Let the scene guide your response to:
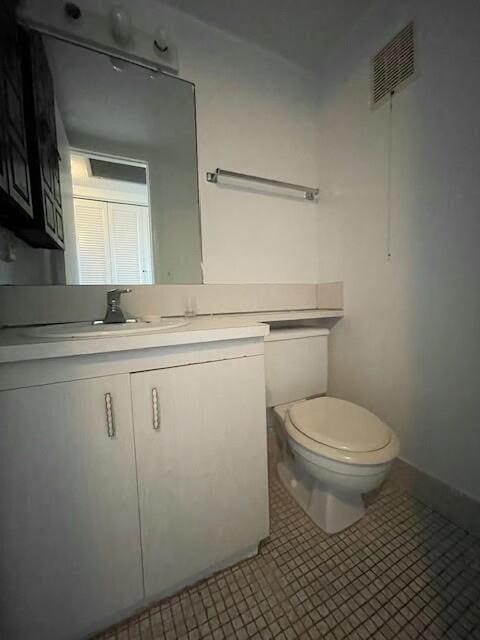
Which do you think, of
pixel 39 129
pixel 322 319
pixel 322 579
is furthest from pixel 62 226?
pixel 322 579

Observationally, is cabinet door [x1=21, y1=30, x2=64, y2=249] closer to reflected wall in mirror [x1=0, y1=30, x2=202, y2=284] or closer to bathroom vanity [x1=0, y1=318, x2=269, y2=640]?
reflected wall in mirror [x1=0, y1=30, x2=202, y2=284]

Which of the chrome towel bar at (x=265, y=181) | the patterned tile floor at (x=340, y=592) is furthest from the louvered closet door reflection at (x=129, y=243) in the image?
the patterned tile floor at (x=340, y=592)

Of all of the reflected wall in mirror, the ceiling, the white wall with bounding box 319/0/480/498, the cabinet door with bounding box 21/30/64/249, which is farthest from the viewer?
the ceiling

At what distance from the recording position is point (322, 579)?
82cm

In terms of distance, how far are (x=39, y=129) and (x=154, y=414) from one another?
995 millimetres

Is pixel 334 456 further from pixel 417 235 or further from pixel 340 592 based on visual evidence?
pixel 417 235

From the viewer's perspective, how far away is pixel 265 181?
135 cm

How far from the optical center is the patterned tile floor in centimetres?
69

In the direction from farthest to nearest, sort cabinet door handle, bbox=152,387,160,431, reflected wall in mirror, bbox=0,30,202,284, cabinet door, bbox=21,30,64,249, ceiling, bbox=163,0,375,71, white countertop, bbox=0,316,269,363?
1. ceiling, bbox=163,0,375,71
2. reflected wall in mirror, bbox=0,30,202,284
3. cabinet door, bbox=21,30,64,249
4. cabinet door handle, bbox=152,387,160,431
5. white countertop, bbox=0,316,269,363

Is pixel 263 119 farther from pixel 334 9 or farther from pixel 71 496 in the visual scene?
pixel 71 496

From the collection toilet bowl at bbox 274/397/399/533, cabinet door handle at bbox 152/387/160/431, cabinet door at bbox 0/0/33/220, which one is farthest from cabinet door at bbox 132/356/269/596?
cabinet door at bbox 0/0/33/220

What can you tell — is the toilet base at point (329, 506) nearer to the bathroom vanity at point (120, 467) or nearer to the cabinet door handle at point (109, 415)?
the bathroom vanity at point (120, 467)

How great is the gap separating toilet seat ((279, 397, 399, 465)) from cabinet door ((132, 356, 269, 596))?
0.21 m

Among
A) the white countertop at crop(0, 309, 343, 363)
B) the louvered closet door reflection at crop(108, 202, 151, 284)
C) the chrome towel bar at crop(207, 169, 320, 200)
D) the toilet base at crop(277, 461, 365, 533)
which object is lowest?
the toilet base at crop(277, 461, 365, 533)
